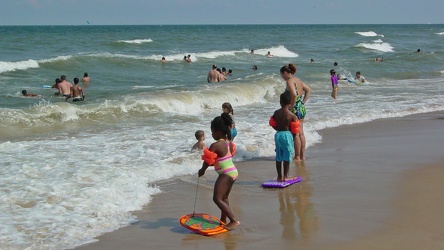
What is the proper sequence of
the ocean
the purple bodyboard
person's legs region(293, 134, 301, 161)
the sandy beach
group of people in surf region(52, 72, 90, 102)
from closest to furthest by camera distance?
1. the sandy beach
2. the ocean
3. the purple bodyboard
4. person's legs region(293, 134, 301, 161)
5. group of people in surf region(52, 72, 90, 102)

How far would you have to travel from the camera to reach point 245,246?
5371 mm

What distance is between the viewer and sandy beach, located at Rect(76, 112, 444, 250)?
547 centimetres

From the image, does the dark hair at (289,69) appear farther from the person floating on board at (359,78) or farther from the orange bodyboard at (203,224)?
the person floating on board at (359,78)

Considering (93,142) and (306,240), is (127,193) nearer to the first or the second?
(306,240)

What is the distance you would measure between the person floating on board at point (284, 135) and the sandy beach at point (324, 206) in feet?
1.01

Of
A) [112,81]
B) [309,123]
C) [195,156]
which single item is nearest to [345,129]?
[309,123]

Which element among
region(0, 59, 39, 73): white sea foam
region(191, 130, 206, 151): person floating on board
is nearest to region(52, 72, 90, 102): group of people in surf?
region(0, 59, 39, 73): white sea foam

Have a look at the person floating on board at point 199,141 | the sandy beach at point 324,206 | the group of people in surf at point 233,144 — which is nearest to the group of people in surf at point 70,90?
the person floating on board at point 199,141

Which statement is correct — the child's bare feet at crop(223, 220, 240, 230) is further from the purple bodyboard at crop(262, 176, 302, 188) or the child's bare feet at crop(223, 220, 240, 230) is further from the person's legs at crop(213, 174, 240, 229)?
the purple bodyboard at crop(262, 176, 302, 188)

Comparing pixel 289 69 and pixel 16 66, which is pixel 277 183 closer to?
pixel 289 69

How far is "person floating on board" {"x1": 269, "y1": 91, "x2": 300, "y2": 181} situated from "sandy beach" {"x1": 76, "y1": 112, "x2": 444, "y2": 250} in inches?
12.1

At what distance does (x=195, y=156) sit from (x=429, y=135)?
15.2ft

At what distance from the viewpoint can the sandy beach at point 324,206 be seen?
18.0ft

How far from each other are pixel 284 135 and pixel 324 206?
4.31 feet
